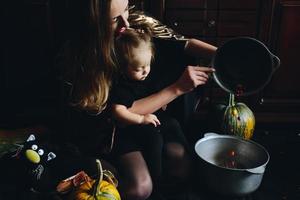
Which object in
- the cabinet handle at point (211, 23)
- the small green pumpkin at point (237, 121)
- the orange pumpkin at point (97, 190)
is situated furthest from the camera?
the cabinet handle at point (211, 23)

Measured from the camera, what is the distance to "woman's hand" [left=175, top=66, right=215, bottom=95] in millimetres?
1402

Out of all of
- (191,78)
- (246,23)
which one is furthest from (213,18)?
(191,78)

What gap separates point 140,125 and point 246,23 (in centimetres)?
70

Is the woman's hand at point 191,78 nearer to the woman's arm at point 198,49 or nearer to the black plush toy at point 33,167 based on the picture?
the woman's arm at point 198,49

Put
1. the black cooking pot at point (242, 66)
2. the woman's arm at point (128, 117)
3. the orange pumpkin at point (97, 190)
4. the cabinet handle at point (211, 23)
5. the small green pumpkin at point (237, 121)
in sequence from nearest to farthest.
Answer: the orange pumpkin at point (97, 190) < the woman's arm at point (128, 117) < the black cooking pot at point (242, 66) < the small green pumpkin at point (237, 121) < the cabinet handle at point (211, 23)

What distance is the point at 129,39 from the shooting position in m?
1.33

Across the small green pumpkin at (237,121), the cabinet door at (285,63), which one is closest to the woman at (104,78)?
the small green pumpkin at (237,121)

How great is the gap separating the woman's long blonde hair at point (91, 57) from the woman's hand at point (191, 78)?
0.74 ft

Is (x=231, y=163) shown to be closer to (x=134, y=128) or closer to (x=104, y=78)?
(x=134, y=128)

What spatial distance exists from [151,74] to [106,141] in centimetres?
29

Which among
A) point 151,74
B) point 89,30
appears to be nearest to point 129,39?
point 89,30

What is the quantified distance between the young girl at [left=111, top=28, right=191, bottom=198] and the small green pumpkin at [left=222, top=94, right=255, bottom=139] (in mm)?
246

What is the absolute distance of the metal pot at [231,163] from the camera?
1.42 metres

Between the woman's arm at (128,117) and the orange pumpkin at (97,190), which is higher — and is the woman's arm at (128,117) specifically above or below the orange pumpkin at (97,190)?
above
